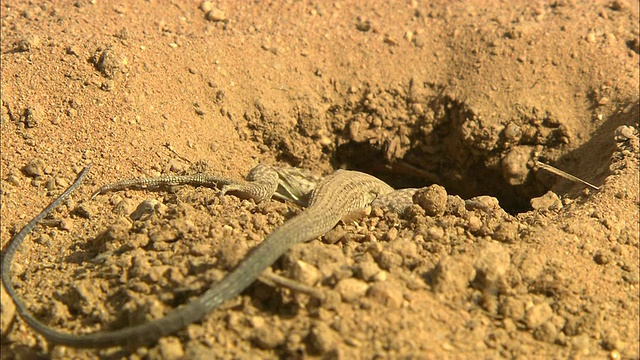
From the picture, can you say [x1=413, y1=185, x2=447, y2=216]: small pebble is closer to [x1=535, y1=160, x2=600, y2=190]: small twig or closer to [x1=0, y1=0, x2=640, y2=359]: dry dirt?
[x1=0, y1=0, x2=640, y2=359]: dry dirt

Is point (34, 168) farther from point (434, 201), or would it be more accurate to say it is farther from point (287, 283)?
point (434, 201)

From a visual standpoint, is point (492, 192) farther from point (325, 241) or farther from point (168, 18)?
point (168, 18)

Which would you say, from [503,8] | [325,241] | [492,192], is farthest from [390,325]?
[503,8]

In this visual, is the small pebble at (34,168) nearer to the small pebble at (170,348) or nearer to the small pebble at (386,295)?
the small pebble at (170,348)

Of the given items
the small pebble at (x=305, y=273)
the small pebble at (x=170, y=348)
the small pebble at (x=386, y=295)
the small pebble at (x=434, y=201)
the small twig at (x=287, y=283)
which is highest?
the small pebble at (x=434, y=201)

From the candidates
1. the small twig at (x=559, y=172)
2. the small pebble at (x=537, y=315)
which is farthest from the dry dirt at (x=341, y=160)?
the small twig at (x=559, y=172)

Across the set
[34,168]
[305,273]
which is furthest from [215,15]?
[305,273]

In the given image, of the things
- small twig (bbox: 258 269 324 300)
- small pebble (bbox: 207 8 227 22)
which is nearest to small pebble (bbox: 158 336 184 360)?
small twig (bbox: 258 269 324 300)

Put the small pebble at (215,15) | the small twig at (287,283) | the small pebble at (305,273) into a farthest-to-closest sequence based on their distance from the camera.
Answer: the small pebble at (215,15), the small pebble at (305,273), the small twig at (287,283)
